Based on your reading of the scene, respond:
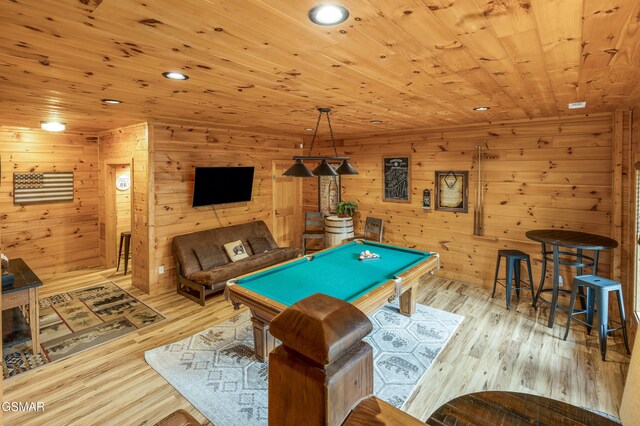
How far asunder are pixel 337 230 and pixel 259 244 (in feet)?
4.61

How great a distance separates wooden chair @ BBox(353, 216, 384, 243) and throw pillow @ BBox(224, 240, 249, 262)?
2.06 meters

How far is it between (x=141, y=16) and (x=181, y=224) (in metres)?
3.98

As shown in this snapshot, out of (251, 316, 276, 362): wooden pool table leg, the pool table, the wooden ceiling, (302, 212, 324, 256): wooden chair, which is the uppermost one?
the wooden ceiling

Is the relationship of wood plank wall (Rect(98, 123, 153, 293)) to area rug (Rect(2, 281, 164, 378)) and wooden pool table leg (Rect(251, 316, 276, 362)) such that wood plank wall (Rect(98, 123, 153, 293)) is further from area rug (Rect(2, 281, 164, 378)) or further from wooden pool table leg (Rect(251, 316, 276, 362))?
wooden pool table leg (Rect(251, 316, 276, 362))

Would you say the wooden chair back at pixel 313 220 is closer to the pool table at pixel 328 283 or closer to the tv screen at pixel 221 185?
the tv screen at pixel 221 185

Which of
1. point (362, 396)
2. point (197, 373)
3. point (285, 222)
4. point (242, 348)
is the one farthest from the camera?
point (285, 222)

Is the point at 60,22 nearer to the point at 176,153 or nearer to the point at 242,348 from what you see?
the point at 242,348

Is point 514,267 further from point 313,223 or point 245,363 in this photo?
point 245,363

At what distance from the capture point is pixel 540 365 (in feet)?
10.3

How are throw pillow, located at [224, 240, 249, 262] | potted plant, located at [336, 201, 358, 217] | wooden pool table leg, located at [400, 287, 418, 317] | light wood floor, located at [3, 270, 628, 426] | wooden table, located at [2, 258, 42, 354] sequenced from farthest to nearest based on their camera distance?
potted plant, located at [336, 201, 358, 217] → throw pillow, located at [224, 240, 249, 262] → wooden pool table leg, located at [400, 287, 418, 317] → wooden table, located at [2, 258, 42, 354] → light wood floor, located at [3, 270, 628, 426]

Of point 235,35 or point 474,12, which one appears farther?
point 235,35

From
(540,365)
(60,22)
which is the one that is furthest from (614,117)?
(60,22)

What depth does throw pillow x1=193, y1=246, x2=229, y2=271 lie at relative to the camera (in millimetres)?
4855

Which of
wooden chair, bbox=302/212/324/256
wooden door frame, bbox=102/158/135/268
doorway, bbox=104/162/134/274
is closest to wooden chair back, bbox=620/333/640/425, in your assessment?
wooden chair, bbox=302/212/324/256
